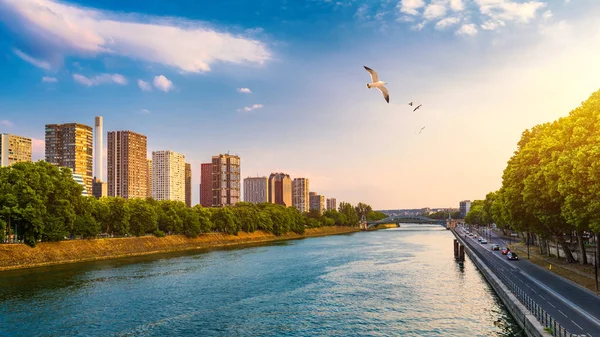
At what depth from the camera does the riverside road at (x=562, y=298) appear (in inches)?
1230

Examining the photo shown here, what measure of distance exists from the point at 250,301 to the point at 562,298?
31.9m

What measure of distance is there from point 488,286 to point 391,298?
16.2 meters

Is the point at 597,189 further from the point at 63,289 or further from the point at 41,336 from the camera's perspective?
the point at 63,289

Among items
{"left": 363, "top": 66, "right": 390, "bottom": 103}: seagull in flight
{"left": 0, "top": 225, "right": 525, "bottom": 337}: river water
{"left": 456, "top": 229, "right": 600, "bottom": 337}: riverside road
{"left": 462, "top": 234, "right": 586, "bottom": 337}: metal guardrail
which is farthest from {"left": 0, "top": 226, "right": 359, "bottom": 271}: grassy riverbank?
{"left": 456, "top": 229, "right": 600, "bottom": 337}: riverside road

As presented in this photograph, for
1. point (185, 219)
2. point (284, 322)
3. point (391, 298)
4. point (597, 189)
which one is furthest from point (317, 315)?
point (185, 219)

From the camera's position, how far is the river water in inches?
1615

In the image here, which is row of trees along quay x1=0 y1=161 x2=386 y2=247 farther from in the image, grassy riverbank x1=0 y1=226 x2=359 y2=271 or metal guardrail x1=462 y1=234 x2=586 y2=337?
metal guardrail x1=462 y1=234 x2=586 y2=337

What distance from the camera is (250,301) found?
175ft

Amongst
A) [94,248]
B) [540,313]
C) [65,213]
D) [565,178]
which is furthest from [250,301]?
[94,248]

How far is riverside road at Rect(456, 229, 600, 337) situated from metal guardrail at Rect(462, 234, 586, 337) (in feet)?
1.93

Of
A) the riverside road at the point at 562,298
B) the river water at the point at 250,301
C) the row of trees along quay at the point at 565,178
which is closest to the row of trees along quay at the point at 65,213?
the river water at the point at 250,301

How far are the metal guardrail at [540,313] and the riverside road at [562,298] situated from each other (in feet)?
1.93

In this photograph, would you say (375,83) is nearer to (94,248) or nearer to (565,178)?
Result: (565,178)

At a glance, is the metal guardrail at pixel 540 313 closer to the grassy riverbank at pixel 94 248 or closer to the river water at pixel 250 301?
the river water at pixel 250 301
